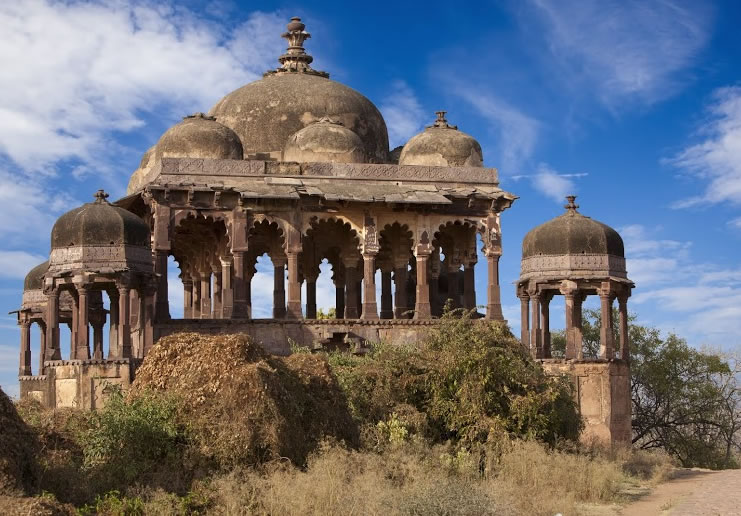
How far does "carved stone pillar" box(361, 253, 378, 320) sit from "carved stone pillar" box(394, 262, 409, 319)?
2182mm

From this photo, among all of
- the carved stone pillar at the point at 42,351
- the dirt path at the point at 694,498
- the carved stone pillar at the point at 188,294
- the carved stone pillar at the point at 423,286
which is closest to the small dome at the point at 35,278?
the carved stone pillar at the point at 42,351

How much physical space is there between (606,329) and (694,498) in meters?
7.11

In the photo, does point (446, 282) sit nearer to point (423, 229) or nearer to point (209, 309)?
point (423, 229)

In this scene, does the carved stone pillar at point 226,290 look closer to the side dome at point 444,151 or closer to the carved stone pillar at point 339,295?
the carved stone pillar at point 339,295

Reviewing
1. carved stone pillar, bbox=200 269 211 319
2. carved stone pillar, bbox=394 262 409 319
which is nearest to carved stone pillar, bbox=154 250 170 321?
carved stone pillar, bbox=200 269 211 319

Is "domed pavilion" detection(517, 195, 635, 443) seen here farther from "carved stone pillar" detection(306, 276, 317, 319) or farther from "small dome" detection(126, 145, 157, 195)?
"small dome" detection(126, 145, 157, 195)

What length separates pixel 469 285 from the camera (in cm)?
2870

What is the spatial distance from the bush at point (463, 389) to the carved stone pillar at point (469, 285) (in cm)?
866

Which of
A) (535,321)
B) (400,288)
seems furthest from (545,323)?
(400,288)

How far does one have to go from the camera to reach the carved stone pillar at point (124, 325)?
22.6 meters

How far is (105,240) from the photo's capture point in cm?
2275

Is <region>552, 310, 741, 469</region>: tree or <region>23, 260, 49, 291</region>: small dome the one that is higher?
<region>23, 260, 49, 291</region>: small dome

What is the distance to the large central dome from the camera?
2853cm

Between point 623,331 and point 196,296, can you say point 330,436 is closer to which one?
point 623,331
